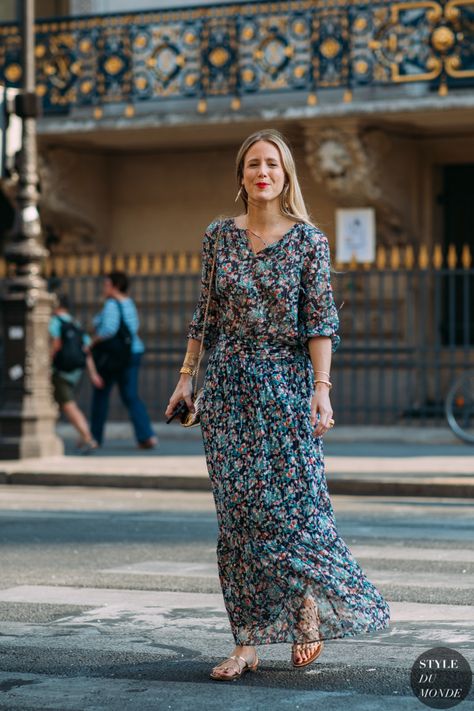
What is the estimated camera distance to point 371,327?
19250 mm

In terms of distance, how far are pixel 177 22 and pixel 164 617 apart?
14262 millimetres

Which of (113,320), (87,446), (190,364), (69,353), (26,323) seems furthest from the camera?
(113,320)

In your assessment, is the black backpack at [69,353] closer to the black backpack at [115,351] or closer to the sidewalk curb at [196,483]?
the black backpack at [115,351]

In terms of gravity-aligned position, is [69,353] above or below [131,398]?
above

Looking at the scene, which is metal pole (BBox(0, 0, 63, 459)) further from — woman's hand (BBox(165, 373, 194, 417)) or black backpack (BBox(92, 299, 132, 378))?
woman's hand (BBox(165, 373, 194, 417))

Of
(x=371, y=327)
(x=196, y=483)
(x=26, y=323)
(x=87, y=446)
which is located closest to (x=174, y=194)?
(x=371, y=327)

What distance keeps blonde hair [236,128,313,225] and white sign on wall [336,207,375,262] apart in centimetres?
1323

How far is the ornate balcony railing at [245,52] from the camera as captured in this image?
18.2 meters

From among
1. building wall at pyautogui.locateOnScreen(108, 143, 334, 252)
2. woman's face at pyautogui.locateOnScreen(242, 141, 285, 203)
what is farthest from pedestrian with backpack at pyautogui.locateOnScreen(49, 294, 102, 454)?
woman's face at pyautogui.locateOnScreen(242, 141, 285, 203)

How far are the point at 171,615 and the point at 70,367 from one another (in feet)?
29.6

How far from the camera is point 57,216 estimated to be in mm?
20906

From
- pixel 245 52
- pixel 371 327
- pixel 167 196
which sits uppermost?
pixel 245 52

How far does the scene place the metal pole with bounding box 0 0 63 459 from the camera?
1473 cm

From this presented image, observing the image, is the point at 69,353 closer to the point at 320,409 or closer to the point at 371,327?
the point at 371,327
